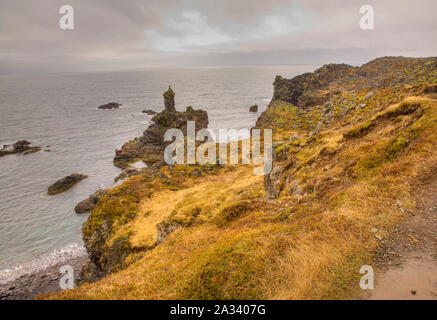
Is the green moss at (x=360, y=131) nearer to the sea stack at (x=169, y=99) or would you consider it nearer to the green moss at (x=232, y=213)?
the green moss at (x=232, y=213)

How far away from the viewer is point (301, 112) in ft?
266

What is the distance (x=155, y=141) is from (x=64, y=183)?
3179 cm

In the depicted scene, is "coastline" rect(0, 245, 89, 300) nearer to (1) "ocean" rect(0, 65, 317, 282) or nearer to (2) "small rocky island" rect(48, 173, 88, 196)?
(1) "ocean" rect(0, 65, 317, 282)

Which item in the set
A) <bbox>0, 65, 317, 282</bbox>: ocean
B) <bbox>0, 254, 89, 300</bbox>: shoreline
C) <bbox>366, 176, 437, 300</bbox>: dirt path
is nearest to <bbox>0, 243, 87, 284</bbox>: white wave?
<bbox>0, 65, 317, 282</bbox>: ocean

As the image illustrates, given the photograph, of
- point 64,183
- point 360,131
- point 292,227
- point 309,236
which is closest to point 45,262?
point 64,183

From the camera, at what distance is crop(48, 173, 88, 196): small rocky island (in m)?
58.7

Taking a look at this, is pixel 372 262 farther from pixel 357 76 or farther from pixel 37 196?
pixel 357 76

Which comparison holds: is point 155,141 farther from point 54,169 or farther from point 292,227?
point 292,227

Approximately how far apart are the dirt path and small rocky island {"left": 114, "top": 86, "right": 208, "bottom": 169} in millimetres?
67517

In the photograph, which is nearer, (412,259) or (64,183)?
(412,259)

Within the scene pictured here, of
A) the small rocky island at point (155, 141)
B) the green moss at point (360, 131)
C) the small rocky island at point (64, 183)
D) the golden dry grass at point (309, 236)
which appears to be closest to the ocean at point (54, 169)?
the small rocky island at point (64, 183)

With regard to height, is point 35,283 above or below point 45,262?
below

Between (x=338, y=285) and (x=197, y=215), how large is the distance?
15425 millimetres

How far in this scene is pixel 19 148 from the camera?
84375 mm
